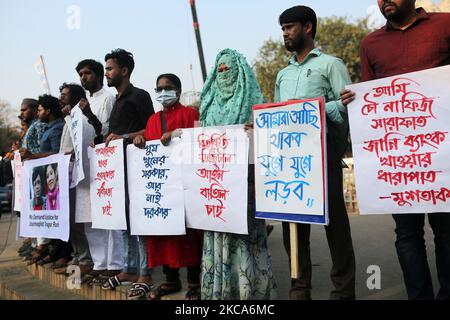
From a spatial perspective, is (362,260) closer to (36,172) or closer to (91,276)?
(91,276)

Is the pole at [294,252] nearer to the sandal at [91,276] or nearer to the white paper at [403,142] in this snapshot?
the white paper at [403,142]

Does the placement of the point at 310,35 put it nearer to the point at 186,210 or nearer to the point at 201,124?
the point at 201,124

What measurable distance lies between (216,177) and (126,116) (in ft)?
3.93

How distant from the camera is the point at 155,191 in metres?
3.71

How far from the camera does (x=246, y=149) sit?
3158 mm

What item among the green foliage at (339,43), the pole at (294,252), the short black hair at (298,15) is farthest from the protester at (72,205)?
the green foliage at (339,43)

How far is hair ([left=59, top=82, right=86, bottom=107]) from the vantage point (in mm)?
4988

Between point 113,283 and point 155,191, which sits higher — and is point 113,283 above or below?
below

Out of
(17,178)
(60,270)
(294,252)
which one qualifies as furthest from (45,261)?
(294,252)

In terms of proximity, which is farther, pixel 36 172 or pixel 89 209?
pixel 36 172

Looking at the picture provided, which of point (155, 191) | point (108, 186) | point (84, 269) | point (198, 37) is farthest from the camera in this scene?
point (198, 37)

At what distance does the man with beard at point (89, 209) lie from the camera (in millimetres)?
4223

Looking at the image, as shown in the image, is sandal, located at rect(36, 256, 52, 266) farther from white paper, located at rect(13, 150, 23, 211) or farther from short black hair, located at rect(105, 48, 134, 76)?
short black hair, located at rect(105, 48, 134, 76)
